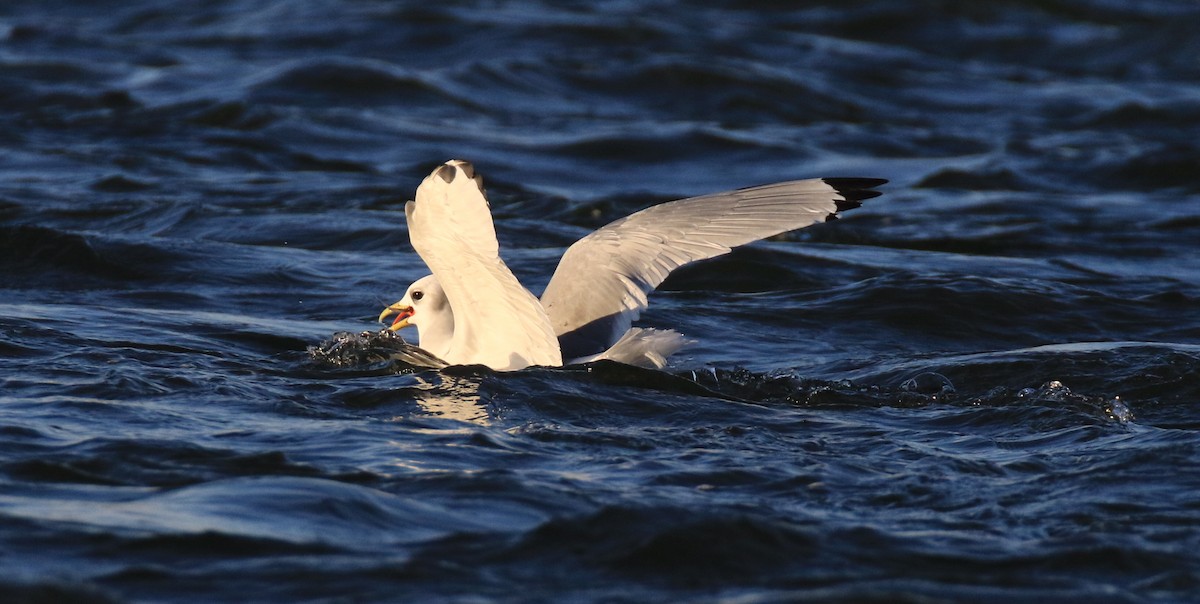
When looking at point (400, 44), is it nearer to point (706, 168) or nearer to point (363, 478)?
point (706, 168)

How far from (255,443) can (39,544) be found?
1.11 meters

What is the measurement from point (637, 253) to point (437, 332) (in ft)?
3.17

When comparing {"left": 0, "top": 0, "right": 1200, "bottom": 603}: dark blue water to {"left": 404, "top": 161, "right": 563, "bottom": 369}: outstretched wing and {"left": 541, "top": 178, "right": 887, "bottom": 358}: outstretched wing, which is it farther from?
{"left": 541, "top": 178, "right": 887, "bottom": 358}: outstretched wing

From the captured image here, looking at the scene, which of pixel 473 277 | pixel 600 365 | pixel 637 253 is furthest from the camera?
pixel 637 253

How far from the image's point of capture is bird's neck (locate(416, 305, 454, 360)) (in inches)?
281

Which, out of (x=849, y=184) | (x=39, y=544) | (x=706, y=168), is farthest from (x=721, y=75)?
(x=39, y=544)

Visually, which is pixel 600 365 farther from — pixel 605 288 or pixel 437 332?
pixel 437 332

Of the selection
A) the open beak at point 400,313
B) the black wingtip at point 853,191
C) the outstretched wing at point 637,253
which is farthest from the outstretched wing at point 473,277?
the black wingtip at point 853,191

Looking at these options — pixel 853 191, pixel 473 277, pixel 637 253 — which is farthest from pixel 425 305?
pixel 853 191

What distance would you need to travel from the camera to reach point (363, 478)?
529 cm

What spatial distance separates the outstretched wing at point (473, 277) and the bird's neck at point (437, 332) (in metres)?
0.21

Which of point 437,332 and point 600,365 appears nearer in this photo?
point 600,365

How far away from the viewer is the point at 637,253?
272 inches

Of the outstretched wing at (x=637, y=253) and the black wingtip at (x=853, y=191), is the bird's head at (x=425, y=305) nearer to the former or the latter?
the outstretched wing at (x=637, y=253)
